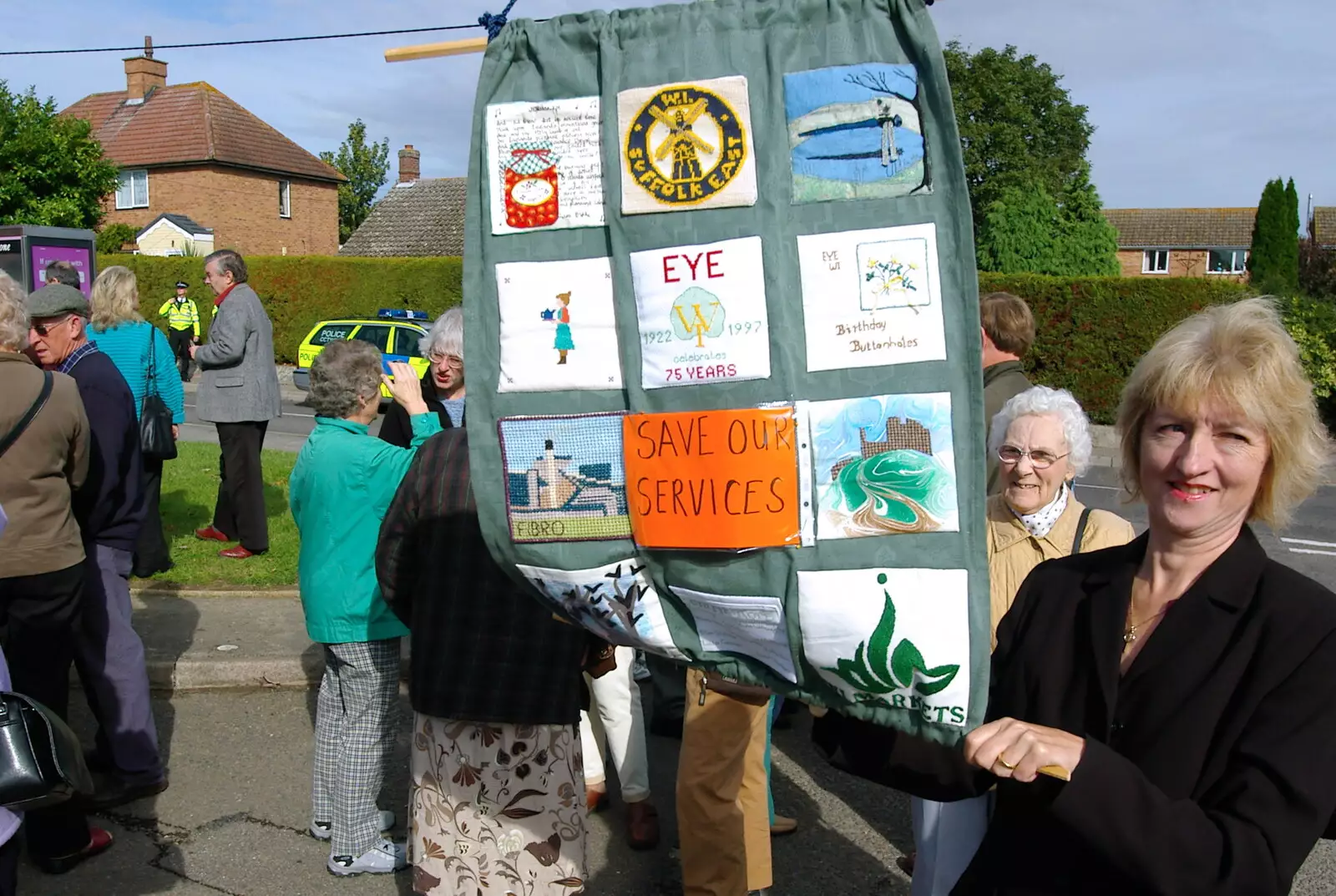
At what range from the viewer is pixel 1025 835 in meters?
1.88

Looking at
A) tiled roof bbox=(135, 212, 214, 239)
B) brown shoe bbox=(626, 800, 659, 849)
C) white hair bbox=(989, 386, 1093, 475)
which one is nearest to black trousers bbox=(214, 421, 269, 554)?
brown shoe bbox=(626, 800, 659, 849)

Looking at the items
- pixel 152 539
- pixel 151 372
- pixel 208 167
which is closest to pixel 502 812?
pixel 152 539

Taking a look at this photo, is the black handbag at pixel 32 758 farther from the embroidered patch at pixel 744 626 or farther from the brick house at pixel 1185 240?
the brick house at pixel 1185 240

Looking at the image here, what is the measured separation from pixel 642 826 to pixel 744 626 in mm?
2941

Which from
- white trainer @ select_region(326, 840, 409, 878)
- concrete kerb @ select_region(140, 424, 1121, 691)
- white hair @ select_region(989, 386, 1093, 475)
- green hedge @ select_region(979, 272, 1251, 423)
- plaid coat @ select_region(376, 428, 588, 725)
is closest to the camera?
plaid coat @ select_region(376, 428, 588, 725)

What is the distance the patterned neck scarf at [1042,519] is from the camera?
11.3ft

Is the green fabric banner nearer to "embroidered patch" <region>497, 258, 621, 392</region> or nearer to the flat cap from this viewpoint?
"embroidered patch" <region>497, 258, 621, 392</region>

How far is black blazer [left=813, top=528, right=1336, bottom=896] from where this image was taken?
1.63 m

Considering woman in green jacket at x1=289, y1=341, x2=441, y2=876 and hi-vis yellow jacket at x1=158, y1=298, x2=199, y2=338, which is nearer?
woman in green jacket at x1=289, y1=341, x2=441, y2=876

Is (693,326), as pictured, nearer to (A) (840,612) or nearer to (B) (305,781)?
(A) (840,612)

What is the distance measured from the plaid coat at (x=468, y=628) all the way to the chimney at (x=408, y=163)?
154ft

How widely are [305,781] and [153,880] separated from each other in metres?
0.90

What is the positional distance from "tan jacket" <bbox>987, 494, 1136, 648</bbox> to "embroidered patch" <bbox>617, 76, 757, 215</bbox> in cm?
197

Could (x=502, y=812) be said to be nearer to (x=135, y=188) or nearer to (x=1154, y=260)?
(x=135, y=188)
